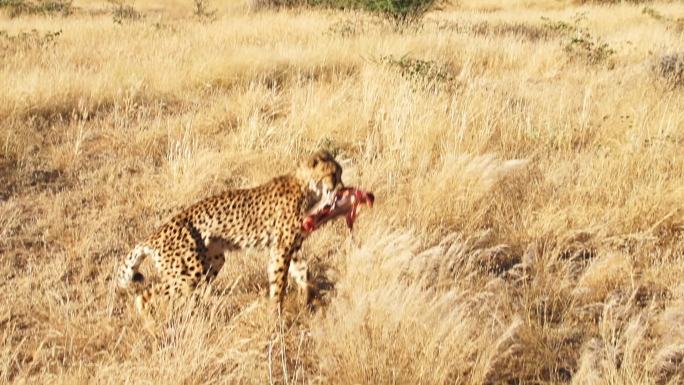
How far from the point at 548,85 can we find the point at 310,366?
7.01m

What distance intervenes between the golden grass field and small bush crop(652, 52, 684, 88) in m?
0.21

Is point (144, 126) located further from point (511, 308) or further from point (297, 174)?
point (511, 308)

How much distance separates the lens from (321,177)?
13.2ft

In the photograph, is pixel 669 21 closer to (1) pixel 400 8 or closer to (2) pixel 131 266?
(1) pixel 400 8

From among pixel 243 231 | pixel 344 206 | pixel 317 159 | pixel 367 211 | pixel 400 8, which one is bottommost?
pixel 367 211

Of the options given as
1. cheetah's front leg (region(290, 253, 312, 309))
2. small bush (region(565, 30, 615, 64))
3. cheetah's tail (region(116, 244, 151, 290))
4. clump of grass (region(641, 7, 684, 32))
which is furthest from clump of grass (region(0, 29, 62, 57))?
clump of grass (region(641, 7, 684, 32))

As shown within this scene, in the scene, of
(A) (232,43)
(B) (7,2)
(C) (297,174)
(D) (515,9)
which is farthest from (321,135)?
(D) (515,9)

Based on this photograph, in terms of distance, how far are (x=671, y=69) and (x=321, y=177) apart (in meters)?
7.34

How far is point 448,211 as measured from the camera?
5.18m

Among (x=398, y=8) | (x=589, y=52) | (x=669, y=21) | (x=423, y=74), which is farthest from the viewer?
(x=669, y=21)

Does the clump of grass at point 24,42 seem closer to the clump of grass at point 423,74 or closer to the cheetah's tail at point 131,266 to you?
the clump of grass at point 423,74

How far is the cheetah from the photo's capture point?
387 cm

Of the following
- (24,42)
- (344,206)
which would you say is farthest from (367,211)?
(24,42)

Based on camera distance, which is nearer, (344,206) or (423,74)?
(344,206)
